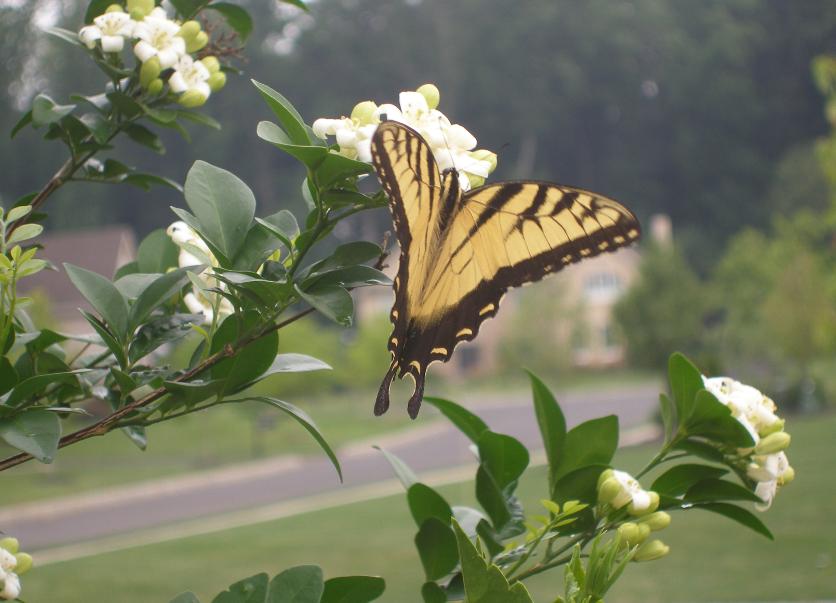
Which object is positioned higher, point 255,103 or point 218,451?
point 255,103

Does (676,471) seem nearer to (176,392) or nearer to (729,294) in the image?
(176,392)

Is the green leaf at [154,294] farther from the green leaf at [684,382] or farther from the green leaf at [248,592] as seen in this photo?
the green leaf at [684,382]

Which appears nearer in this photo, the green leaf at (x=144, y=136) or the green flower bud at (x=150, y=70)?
the green flower bud at (x=150, y=70)

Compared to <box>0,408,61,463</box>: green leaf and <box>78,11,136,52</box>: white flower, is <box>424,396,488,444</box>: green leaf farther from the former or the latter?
<box>78,11,136,52</box>: white flower

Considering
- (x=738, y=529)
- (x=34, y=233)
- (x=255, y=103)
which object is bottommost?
(x=738, y=529)

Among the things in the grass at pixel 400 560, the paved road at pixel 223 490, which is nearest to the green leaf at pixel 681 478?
the grass at pixel 400 560

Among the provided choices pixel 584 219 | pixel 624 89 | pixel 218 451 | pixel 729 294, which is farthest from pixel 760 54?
pixel 584 219

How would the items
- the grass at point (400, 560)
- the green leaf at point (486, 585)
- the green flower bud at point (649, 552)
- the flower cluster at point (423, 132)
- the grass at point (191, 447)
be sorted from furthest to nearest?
the grass at point (191, 447) < the grass at point (400, 560) < the green flower bud at point (649, 552) < the flower cluster at point (423, 132) < the green leaf at point (486, 585)
